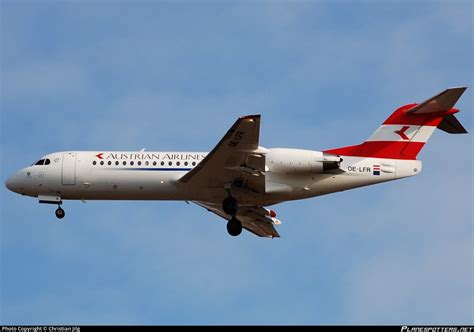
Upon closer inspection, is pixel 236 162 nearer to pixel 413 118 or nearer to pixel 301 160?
pixel 301 160

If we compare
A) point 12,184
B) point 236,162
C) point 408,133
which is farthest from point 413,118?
point 12,184

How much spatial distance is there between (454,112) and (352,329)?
40.0ft

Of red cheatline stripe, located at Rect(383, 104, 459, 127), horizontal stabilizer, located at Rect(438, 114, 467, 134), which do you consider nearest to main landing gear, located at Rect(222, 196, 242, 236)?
red cheatline stripe, located at Rect(383, 104, 459, 127)

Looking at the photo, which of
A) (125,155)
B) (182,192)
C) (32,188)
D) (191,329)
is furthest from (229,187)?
(191,329)

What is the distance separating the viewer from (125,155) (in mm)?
33094

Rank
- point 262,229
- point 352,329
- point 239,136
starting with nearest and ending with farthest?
point 352,329 < point 239,136 < point 262,229

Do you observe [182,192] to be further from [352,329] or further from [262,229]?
[352,329]

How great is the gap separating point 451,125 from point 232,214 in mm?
8172

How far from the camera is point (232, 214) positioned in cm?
3250

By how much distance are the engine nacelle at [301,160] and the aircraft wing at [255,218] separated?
3.62 m

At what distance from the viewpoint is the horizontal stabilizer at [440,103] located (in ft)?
102

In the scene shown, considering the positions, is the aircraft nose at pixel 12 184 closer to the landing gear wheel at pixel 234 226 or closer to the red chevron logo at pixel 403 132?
the landing gear wheel at pixel 234 226

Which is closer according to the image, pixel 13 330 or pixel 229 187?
pixel 13 330

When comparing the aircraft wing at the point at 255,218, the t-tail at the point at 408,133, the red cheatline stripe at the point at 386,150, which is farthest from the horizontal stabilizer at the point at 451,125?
the aircraft wing at the point at 255,218
